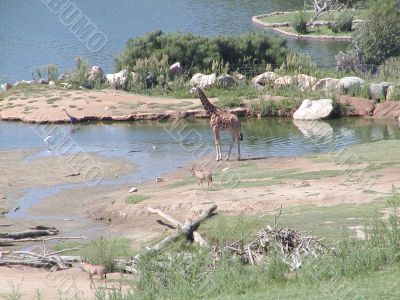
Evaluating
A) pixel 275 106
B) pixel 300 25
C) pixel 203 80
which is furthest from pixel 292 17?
pixel 275 106

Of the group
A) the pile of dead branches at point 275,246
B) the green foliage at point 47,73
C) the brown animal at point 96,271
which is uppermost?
the pile of dead branches at point 275,246

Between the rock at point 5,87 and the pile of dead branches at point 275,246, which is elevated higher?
the pile of dead branches at point 275,246

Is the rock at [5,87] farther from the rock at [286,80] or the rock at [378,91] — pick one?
the rock at [378,91]

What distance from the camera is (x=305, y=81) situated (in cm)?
3819

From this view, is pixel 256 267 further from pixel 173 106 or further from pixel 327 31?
pixel 327 31

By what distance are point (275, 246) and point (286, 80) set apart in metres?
24.9

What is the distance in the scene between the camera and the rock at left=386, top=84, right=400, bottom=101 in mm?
34562

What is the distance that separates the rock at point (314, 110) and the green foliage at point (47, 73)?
12876mm

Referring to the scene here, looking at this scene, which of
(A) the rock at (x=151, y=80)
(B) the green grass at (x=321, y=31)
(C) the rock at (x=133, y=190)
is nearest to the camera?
(C) the rock at (x=133, y=190)

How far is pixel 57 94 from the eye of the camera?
124ft

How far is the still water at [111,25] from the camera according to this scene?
54.6 m

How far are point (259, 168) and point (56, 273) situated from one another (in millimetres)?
9785

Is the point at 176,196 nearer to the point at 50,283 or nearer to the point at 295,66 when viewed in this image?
the point at 50,283

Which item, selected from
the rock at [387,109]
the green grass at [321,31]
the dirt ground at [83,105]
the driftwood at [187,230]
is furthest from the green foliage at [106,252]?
the green grass at [321,31]
